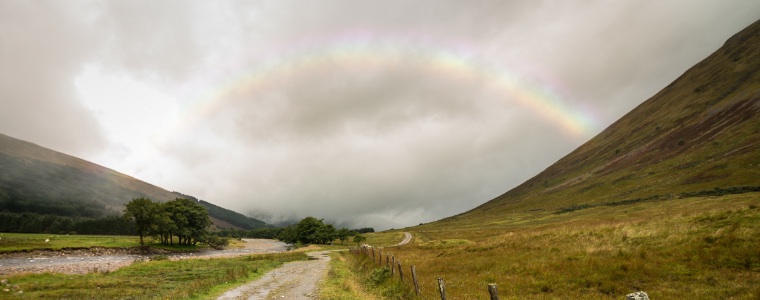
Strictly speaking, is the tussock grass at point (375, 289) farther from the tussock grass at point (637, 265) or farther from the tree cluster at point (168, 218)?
the tree cluster at point (168, 218)

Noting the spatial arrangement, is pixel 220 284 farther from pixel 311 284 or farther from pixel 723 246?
pixel 723 246

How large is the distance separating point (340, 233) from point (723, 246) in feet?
494

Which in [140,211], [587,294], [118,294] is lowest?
[587,294]

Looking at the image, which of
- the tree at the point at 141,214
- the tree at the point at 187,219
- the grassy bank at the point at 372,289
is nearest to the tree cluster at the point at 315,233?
the tree at the point at 187,219

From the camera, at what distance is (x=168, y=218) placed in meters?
109

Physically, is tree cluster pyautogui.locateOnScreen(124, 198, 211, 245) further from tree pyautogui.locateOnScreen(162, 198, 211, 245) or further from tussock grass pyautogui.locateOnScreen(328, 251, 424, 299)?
tussock grass pyautogui.locateOnScreen(328, 251, 424, 299)

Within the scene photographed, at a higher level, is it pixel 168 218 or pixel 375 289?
pixel 168 218

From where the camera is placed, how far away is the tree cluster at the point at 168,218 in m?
104

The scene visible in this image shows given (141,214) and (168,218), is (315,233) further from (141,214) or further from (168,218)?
(141,214)

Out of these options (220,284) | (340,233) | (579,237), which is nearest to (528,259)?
(579,237)

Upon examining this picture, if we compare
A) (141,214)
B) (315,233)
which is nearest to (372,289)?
(141,214)

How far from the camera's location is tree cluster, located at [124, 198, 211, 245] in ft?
342

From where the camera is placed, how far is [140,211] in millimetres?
103500

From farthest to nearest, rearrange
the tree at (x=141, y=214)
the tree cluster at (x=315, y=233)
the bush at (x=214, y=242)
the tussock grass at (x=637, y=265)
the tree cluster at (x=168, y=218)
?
1. the tree cluster at (x=315, y=233)
2. the bush at (x=214, y=242)
3. the tree cluster at (x=168, y=218)
4. the tree at (x=141, y=214)
5. the tussock grass at (x=637, y=265)
